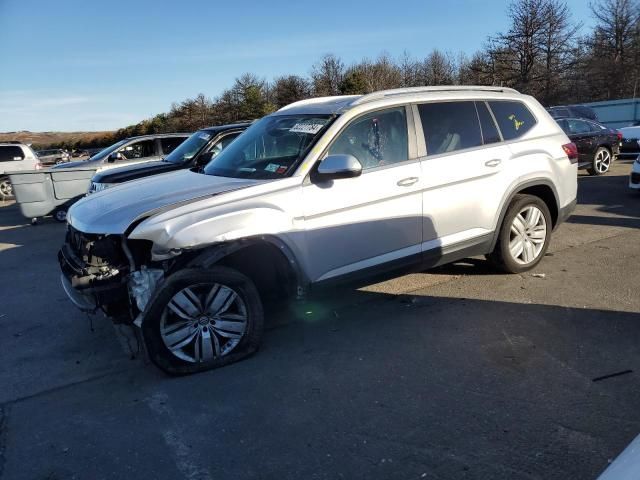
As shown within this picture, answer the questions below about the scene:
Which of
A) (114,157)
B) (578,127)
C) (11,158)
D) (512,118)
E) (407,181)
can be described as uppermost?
(11,158)

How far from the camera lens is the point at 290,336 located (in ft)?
14.3

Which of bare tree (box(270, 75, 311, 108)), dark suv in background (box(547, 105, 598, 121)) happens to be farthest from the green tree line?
dark suv in background (box(547, 105, 598, 121))

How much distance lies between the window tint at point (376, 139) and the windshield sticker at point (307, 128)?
22 cm

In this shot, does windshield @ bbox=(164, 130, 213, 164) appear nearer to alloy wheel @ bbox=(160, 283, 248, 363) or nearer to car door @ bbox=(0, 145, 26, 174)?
alloy wheel @ bbox=(160, 283, 248, 363)

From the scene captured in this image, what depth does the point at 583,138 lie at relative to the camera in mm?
13219

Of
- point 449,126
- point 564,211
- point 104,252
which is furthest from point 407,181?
point 104,252

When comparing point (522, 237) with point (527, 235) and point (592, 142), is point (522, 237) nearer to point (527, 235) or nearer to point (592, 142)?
point (527, 235)

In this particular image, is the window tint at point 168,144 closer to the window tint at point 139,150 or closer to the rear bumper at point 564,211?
the window tint at point 139,150

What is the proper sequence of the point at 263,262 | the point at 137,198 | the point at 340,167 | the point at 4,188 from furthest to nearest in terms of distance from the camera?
the point at 4,188 < the point at 263,262 < the point at 137,198 < the point at 340,167

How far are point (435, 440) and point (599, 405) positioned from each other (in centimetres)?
106

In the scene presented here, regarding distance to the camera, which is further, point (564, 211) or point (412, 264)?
point (564, 211)

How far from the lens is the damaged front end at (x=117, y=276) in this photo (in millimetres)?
3697

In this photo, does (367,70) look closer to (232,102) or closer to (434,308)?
(232,102)

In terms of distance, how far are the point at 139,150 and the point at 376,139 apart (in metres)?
8.97
